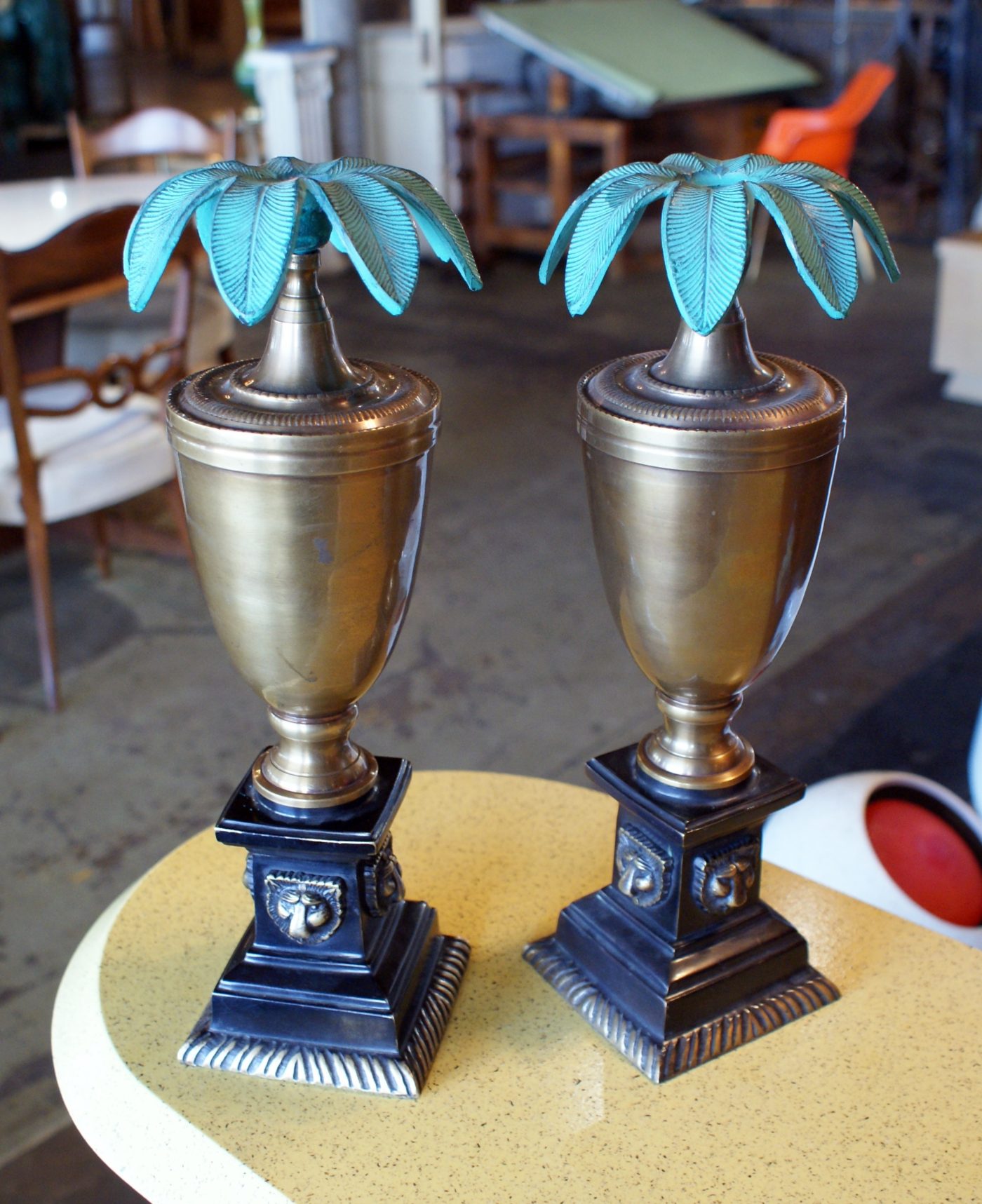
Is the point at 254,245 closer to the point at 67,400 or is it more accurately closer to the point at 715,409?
the point at 715,409

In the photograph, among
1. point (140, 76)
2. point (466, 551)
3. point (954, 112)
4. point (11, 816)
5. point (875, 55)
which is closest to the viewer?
point (11, 816)

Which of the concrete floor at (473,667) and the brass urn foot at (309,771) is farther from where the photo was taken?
the concrete floor at (473,667)

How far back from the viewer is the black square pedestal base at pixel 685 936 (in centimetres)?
85

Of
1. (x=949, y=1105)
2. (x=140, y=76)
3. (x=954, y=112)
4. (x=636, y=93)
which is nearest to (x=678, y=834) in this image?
(x=949, y=1105)

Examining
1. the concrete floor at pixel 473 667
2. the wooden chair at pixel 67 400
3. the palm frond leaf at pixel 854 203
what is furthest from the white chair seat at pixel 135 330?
the palm frond leaf at pixel 854 203

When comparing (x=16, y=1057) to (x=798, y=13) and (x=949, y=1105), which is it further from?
(x=798, y=13)

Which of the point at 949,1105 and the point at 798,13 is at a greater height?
the point at 798,13

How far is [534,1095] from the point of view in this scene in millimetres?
845

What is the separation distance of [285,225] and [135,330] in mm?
2322

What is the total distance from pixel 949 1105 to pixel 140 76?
12723 mm

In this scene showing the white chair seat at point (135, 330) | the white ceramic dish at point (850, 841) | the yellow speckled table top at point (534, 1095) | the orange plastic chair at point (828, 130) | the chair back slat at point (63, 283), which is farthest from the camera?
the orange plastic chair at point (828, 130)

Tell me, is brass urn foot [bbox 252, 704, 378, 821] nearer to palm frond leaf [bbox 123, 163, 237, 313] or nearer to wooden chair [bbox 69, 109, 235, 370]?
palm frond leaf [bbox 123, 163, 237, 313]

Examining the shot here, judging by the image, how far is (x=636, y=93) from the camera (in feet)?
18.5

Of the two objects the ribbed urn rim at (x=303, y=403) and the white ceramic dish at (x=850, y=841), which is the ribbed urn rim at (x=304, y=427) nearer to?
the ribbed urn rim at (x=303, y=403)
